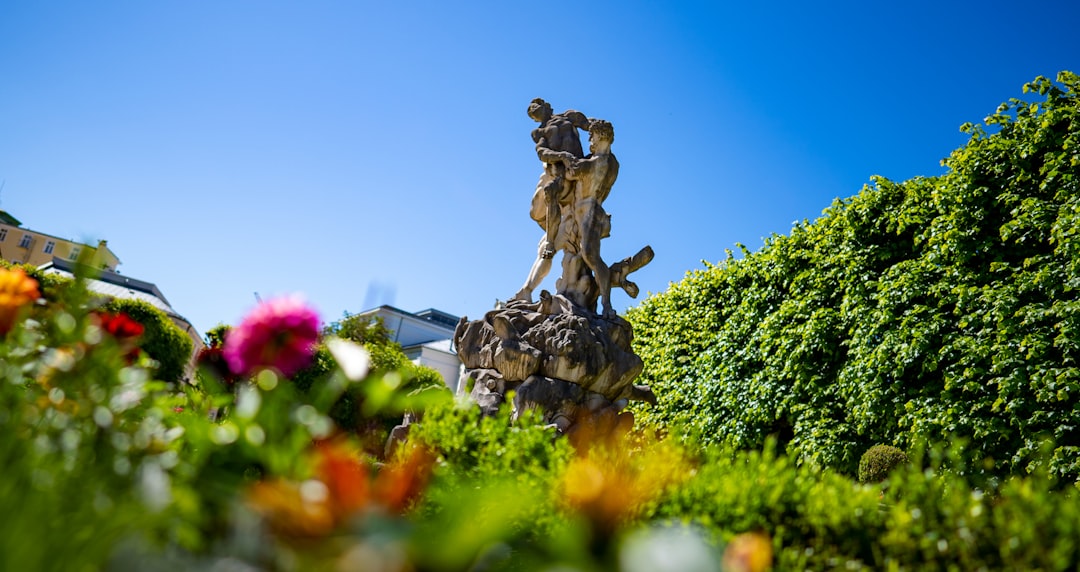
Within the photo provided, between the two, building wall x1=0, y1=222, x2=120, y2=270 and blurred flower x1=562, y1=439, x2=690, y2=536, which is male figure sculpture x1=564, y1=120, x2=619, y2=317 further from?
building wall x1=0, y1=222, x2=120, y2=270

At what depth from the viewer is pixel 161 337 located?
17.6m

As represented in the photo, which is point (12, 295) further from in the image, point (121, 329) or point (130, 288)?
point (130, 288)

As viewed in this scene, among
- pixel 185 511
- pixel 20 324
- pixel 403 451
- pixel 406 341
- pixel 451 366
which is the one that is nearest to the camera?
pixel 185 511

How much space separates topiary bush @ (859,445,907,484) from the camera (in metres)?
7.02

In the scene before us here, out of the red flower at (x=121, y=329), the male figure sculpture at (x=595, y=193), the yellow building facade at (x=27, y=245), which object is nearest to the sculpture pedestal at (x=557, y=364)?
the male figure sculpture at (x=595, y=193)

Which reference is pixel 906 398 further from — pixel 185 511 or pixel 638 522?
pixel 185 511

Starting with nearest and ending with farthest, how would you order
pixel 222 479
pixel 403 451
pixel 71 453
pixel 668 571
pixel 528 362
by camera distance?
pixel 668 571
pixel 71 453
pixel 222 479
pixel 403 451
pixel 528 362

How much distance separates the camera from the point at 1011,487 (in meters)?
1.66

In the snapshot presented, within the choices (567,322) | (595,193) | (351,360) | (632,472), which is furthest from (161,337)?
(351,360)

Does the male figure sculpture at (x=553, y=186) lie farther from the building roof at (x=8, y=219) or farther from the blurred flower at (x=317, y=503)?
the building roof at (x=8, y=219)

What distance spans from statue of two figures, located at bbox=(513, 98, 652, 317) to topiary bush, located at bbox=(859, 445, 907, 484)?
3132mm

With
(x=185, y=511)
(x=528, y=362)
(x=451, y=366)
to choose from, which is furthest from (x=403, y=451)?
(x=451, y=366)

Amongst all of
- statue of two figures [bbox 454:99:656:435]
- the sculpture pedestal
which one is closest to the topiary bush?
statue of two figures [bbox 454:99:656:435]

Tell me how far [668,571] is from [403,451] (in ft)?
Result: 6.64
